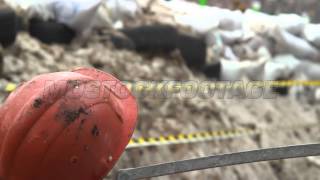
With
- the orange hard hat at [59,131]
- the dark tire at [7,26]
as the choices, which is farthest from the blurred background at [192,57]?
the orange hard hat at [59,131]

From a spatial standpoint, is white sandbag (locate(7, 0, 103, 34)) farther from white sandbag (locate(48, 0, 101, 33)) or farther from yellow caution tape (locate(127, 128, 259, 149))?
yellow caution tape (locate(127, 128, 259, 149))

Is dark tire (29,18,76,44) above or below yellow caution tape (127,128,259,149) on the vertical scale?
above

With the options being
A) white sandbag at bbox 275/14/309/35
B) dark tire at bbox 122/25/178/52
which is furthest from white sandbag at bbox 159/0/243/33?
white sandbag at bbox 275/14/309/35

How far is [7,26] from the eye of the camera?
2941 millimetres

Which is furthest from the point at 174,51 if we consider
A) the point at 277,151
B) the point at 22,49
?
the point at 277,151

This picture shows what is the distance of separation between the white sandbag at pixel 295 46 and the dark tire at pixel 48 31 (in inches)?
77.2

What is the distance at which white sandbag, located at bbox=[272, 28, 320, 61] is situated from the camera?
4.29m

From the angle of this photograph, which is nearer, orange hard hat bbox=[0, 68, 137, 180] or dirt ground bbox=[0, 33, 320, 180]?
orange hard hat bbox=[0, 68, 137, 180]

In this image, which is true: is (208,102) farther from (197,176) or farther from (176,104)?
(197,176)

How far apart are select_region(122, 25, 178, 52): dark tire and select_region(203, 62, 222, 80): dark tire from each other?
0.45m

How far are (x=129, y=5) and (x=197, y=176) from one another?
157cm

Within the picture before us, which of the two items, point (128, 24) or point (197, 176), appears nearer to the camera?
point (197, 176)

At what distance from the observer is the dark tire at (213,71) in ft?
12.7

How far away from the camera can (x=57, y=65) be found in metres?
3.13
